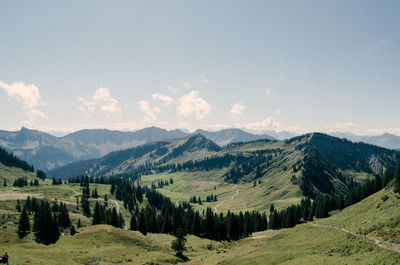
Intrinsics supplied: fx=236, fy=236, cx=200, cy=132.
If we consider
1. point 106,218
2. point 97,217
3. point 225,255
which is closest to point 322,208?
point 225,255

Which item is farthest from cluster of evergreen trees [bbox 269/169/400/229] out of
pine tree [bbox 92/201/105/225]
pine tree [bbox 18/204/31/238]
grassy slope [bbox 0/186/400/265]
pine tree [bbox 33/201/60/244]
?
pine tree [bbox 18/204/31/238]

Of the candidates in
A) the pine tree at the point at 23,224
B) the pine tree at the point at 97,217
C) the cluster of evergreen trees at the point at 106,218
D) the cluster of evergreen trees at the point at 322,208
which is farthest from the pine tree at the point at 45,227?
the cluster of evergreen trees at the point at 322,208

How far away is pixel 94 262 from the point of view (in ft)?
192

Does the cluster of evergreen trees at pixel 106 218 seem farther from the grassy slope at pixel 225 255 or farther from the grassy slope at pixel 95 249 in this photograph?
the grassy slope at pixel 225 255

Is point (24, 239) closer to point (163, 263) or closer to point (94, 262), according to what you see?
point (94, 262)

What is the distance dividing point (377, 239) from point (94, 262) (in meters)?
61.7

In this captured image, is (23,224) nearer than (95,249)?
No

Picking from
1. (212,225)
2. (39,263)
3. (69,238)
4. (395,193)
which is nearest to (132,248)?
(69,238)

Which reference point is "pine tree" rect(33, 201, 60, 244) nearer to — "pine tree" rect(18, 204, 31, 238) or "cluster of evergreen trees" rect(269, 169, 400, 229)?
"pine tree" rect(18, 204, 31, 238)

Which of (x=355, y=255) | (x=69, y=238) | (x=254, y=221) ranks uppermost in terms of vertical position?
(x=355, y=255)

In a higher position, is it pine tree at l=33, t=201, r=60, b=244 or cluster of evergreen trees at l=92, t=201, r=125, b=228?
pine tree at l=33, t=201, r=60, b=244

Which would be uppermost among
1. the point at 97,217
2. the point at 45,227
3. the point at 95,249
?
the point at 45,227

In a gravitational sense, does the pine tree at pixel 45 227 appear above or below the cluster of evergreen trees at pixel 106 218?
above

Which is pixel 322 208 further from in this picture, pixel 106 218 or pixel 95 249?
pixel 95 249
